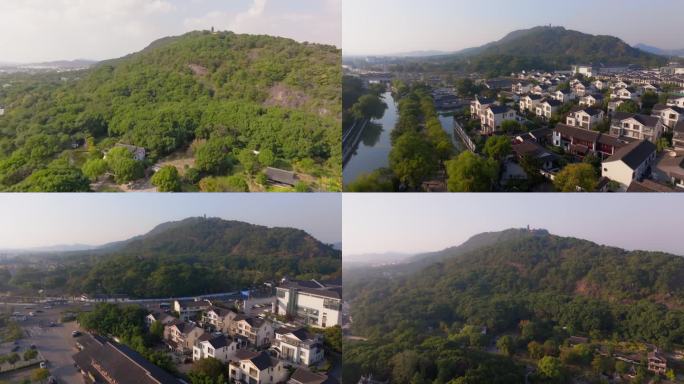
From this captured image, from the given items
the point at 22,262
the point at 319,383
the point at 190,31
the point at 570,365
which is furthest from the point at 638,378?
the point at 22,262

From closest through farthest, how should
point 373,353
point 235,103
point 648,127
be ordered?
point 648,127
point 373,353
point 235,103

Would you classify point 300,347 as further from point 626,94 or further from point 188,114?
point 626,94

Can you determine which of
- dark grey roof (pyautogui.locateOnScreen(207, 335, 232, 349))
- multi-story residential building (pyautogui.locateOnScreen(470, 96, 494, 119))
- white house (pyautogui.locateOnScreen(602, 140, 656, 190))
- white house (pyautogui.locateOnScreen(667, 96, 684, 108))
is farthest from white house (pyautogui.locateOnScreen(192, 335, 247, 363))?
white house (pyautogui.locateOnScreen(667, 96, 684, 108))

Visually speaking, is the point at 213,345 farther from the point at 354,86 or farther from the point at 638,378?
the point at 638,378

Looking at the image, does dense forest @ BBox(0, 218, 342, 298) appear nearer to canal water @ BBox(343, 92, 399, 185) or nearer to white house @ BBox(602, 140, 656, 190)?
canal water @ BBox(343, 92, 399, 185)

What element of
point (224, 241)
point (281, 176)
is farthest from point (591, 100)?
point (224, 241)

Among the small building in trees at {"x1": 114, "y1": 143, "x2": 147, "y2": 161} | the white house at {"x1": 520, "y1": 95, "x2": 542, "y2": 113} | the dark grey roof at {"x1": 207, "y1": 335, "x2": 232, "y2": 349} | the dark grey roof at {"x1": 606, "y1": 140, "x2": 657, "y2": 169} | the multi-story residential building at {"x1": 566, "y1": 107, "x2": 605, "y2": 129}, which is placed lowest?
the dark grey roof at {"x1": 207, "y1": 335, "x2": 232, "y2": 349}

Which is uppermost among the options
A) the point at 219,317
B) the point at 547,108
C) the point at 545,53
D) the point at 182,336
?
the point at 545,53
